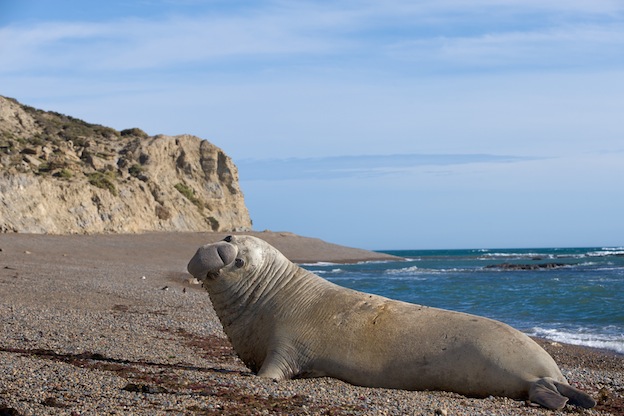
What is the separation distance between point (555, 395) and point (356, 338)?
7.13 ft

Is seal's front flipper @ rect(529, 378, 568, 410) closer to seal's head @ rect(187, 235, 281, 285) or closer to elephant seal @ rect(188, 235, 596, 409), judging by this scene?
elephant seal @ rect(188, 235, 596, 409)

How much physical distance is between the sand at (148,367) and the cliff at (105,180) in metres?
20.4

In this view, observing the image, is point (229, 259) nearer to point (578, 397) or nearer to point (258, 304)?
point (258, 304)

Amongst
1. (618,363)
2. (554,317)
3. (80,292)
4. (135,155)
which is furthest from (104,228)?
(618,363)

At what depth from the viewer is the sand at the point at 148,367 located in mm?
6922

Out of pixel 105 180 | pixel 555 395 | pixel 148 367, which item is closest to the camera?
pixel 555 395

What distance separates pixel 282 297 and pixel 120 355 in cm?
213

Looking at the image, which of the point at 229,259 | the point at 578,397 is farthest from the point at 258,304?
the point at 578,397

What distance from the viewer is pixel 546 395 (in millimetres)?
8141

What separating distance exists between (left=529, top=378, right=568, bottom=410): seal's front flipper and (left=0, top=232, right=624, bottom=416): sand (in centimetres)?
15

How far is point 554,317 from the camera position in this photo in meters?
20.7

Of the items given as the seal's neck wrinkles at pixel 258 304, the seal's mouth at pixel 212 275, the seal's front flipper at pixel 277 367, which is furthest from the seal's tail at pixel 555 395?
the seal's mouth at pixel 212 275

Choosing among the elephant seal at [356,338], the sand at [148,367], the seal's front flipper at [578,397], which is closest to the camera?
the sand at [148,367]

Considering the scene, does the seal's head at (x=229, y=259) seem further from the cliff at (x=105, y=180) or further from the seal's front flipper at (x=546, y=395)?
the cliff at (x=105, y=180)
